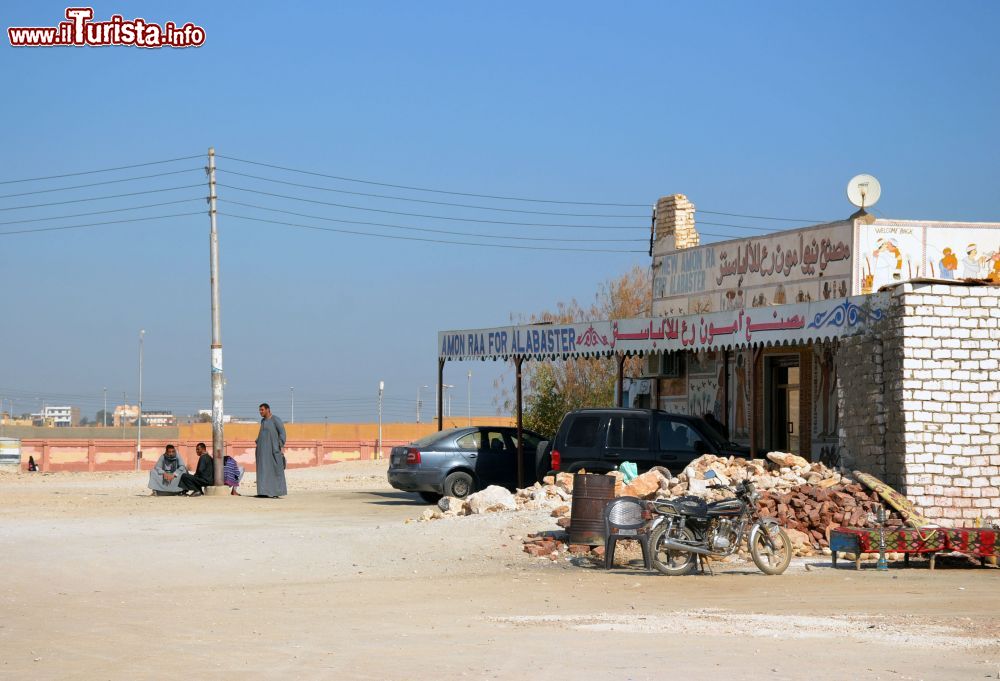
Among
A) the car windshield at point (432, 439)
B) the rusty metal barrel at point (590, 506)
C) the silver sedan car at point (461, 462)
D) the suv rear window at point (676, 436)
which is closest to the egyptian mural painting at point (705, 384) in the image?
the silver sedan car at point (461, 462)

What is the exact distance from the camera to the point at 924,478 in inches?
704

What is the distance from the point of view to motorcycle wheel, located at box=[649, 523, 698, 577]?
14.7 m

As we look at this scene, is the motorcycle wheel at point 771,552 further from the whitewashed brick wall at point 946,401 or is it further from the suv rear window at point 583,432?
the suv rear window at point 583,432

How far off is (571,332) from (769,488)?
824 centimetres

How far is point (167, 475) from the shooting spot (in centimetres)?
2745

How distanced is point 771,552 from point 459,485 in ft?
34.2

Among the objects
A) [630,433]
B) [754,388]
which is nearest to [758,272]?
[754,388]

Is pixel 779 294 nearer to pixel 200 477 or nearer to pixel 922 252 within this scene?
pixel 922 252

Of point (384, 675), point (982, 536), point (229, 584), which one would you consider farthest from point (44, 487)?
point (384, 675)

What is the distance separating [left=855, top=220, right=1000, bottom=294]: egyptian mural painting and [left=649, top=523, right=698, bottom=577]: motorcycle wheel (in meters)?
9.56

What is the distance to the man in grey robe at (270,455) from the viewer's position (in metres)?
25.1

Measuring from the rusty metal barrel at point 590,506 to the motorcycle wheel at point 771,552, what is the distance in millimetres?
1958

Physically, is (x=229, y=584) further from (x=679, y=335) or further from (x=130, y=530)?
(x=679, y=335)

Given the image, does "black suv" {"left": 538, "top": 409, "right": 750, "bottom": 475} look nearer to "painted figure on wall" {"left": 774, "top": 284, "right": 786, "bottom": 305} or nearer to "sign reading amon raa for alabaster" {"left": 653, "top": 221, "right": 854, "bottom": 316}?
"sign reading amon raa for alabaster" {"left": 653, "top": 221, "right": 854, "bottom": 316}
